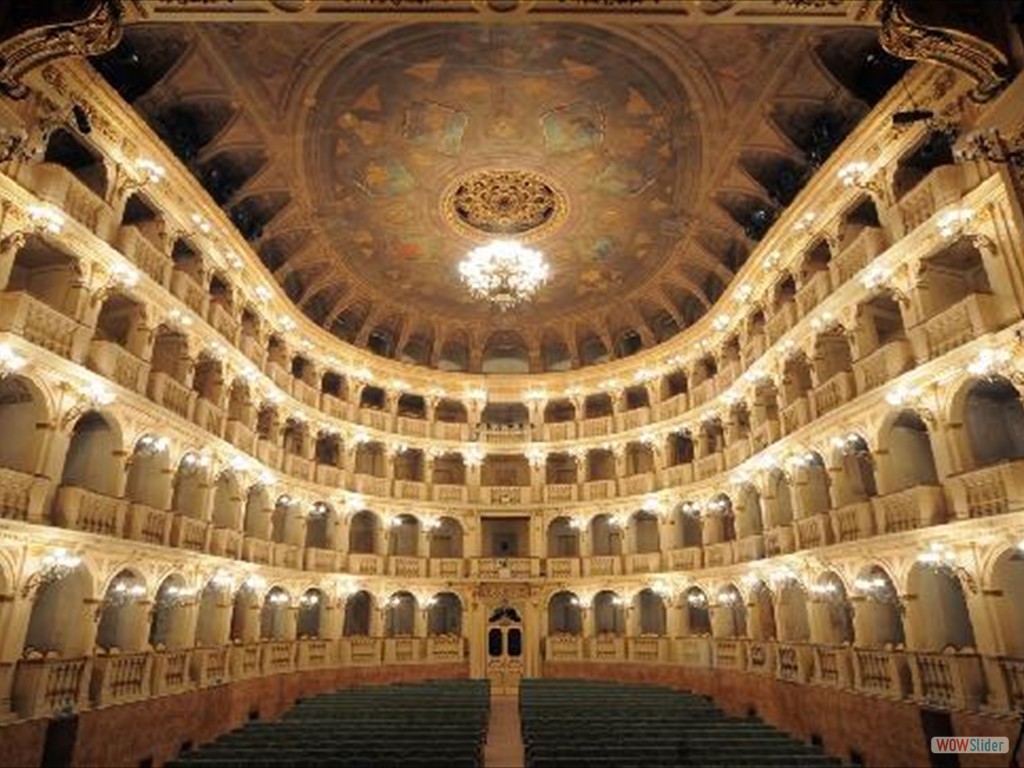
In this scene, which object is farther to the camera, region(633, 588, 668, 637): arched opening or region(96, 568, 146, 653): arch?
region(633, 588, 668, 637): arched opening

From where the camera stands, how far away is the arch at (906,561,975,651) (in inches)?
663

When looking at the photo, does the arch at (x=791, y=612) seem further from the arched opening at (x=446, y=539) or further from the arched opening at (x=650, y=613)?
the arched opening at (x=446, y=539)

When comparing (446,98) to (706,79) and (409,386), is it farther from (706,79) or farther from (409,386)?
(409,386)

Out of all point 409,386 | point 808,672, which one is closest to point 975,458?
point 808,672

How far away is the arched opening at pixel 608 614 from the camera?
34344 millimetres

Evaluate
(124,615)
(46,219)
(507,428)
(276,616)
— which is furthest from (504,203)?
(276,616)

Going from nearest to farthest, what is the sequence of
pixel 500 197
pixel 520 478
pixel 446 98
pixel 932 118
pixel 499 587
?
1. pixel 932 118
2. pixel 446 98
3. pixel 500 197
4. pixel 499 587
5. pixel 520 478

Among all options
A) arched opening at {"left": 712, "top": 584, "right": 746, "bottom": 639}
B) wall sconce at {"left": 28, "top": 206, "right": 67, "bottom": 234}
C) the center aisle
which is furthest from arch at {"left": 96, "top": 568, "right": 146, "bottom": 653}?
arched opening at {"left": 712, "top": 584, "right": 746, "bottom": 639}

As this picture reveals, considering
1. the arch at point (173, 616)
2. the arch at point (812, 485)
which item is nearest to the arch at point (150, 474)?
the arch at point (173, 616)

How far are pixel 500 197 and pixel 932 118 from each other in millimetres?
17408

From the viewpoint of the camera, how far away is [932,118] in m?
11.1

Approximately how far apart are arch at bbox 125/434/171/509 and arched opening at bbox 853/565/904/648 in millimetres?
19590

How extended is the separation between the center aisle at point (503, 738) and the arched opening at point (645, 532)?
33.2 ft

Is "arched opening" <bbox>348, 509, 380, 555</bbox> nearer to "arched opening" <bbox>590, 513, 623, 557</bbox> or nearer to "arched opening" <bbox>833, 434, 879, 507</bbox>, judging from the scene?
"arched opening" <bbox>590, 513, 623, 557</bbox>
